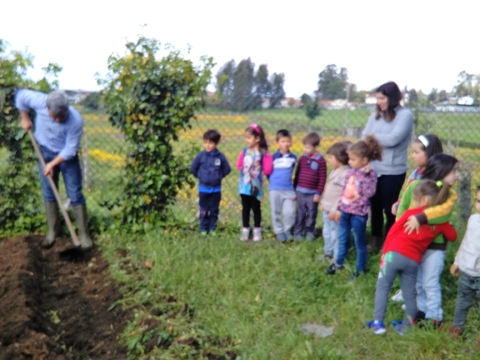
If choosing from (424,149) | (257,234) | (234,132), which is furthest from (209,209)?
(424,149)

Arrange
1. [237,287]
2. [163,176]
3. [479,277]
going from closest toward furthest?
[479,277] < [237,287] < [163,176]

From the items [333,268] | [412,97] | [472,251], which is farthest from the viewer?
[412,97]

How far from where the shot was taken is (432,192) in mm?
4426

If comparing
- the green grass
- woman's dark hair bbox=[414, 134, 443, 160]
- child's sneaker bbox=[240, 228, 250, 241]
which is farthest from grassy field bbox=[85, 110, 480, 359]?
woman's dark hair bbox=[414, 134, 443, 160]

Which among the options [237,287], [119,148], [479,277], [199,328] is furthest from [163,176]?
[479,277]

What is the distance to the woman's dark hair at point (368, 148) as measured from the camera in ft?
18.0

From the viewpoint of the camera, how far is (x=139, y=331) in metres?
4.56

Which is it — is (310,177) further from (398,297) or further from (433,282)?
(433,282)

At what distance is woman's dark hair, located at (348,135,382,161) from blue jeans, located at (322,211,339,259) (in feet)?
2.92

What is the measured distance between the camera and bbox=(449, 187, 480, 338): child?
4.24 meters

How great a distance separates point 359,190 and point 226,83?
2485mm

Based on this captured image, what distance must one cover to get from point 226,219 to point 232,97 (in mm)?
1620

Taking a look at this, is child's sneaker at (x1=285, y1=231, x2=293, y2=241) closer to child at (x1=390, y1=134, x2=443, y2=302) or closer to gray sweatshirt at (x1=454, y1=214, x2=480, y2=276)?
child at (x1=390, y1=134, x2=443, y2=302)

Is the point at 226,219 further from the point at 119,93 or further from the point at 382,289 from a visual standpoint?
the point at 382,289
